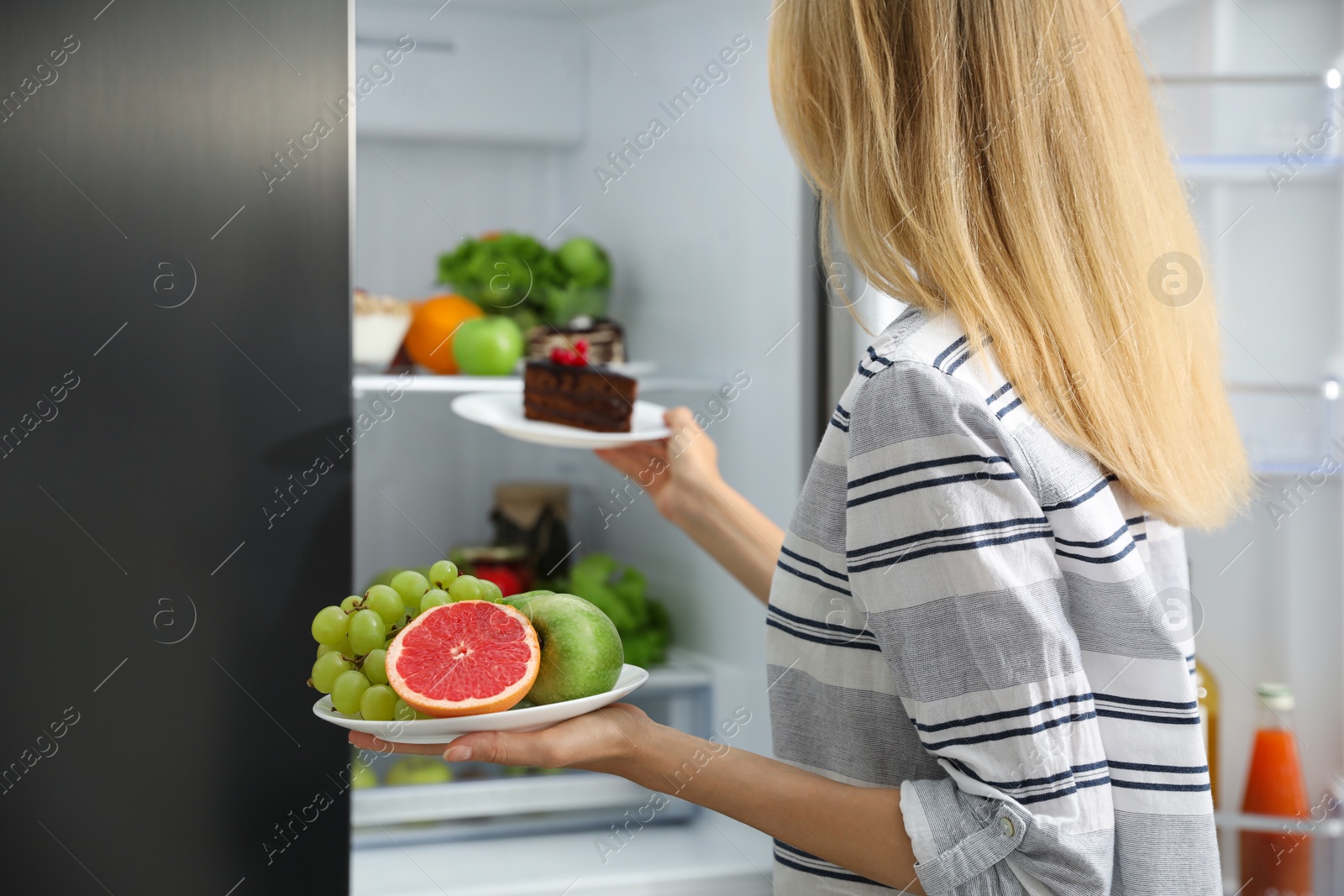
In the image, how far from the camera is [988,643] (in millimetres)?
566

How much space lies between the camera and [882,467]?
0.58 m

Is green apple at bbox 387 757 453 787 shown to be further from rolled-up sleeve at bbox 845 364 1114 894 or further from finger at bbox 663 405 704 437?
rolled-up sleeve at bbox 845 364 1114 894

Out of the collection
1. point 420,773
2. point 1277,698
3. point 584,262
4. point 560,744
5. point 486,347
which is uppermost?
point 584,262

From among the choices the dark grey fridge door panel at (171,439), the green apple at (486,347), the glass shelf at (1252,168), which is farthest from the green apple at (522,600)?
the glass shelf at (1252,168)

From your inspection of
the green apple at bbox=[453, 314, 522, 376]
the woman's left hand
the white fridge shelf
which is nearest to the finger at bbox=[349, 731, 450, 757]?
the woman's left hand

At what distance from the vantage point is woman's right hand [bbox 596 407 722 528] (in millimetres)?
1084

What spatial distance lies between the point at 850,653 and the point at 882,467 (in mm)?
134

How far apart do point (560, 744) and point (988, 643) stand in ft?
0.79

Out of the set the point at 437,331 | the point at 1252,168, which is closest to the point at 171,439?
the point at 437,331

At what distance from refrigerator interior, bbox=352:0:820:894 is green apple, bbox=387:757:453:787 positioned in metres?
0.08

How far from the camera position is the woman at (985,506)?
0.57 m

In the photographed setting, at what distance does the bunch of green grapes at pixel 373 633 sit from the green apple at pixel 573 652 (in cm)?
7

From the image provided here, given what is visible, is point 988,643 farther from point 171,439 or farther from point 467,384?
point 467,384

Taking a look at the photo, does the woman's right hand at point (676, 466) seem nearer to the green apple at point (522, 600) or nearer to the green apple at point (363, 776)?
the green apple at point (522, 600)
